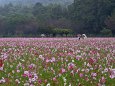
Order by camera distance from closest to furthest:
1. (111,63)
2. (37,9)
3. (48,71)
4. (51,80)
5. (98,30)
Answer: (51,80), (48,71), (111,63), (98,30), (37,9)

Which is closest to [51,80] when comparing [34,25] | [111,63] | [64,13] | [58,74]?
[58,74]

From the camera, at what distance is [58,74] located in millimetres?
5922

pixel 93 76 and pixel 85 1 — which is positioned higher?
pixel 85 1

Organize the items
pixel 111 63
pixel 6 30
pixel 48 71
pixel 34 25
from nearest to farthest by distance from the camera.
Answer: pixel 48 71, pixel 111 63, pixel 34 25, pixel 6 30

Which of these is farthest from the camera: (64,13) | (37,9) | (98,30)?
(37,9)

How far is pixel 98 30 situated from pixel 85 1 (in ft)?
28.1

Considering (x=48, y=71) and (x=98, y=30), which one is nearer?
(x=48, y=71)

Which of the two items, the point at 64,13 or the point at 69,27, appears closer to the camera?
the point at 69,27

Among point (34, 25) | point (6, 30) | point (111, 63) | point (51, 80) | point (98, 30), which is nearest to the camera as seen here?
point (51, 80)

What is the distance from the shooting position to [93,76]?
575 centimetres

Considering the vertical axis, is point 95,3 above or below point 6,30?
above

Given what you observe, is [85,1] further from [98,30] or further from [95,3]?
[98,30]

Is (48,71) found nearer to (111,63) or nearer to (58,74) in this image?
(58,74)

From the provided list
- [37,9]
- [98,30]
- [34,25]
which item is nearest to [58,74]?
[98,30]
